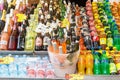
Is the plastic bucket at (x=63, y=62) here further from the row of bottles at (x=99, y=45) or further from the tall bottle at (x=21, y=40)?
the tall bottle at (x=21, y=40)

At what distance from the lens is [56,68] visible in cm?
240

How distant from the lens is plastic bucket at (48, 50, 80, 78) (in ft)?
7.74

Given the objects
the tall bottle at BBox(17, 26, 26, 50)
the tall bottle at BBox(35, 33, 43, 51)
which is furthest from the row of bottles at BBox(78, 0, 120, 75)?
the tall bottle at BBox(17, 26, 26, 50)

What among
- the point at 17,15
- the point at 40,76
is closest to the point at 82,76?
the point at 40,76

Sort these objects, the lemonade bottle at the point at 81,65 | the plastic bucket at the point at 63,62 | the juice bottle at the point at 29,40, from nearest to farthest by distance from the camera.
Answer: the plastic bucket at the point at 63,62, the lemonade bottle at the point at 81,65, the juice bottle at the point at 29,40

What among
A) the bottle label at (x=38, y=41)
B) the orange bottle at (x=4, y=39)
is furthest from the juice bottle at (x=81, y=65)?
the orange bottle at (x=4, y=39)

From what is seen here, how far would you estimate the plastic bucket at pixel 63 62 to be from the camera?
2359 millimetres

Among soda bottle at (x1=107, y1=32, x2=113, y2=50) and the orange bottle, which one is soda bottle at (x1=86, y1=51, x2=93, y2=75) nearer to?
soda bottle at (x1=107, y1=32, x2=113, y2=50)

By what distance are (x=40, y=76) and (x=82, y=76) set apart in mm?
384

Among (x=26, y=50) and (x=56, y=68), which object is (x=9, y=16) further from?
(x=56, y=68)

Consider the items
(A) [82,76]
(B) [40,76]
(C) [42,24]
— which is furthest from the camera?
(C) [42,24]

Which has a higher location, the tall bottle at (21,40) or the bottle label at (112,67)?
the tall bottle at (21,40)

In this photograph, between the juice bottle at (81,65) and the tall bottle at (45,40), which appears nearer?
the juice bottle at (81,65)

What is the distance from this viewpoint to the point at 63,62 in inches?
93.0
